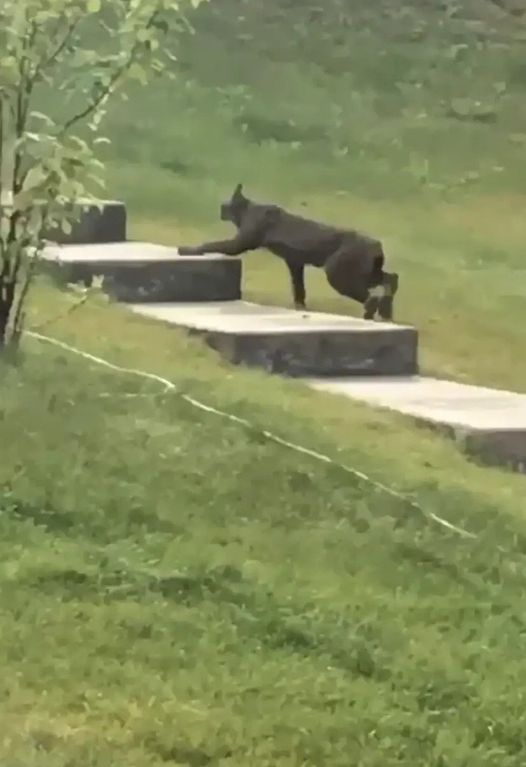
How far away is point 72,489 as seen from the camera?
385cm

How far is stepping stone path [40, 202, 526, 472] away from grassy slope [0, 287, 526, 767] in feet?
0.77

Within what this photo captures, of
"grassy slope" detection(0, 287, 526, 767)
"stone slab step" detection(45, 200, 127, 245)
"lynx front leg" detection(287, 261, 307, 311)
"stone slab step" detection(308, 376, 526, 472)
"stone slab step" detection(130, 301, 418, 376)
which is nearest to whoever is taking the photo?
"grassy slope" detection(0, 287, 526, 767)

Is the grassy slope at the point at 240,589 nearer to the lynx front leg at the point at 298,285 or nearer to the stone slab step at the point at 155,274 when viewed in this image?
the stone slab step at the point at 155,274

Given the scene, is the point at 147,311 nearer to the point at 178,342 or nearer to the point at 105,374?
the point at 178,342

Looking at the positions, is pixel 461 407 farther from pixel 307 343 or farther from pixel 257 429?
pixel 257 429

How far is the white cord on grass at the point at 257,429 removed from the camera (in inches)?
157

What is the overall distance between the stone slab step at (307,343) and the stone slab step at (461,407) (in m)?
0.08

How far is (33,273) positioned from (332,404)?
1.14m

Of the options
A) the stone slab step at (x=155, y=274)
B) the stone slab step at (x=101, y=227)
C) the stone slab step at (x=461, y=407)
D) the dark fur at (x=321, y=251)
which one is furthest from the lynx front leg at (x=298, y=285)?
the stone slab step at (x=461, y=407)

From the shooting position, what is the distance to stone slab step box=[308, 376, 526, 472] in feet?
16.1

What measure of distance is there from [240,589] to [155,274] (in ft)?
12.3

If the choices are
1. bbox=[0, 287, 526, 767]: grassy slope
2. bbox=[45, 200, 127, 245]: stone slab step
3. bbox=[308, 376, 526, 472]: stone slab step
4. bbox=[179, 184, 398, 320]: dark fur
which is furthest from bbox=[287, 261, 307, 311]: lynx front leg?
bbox=[0, 287, 526, 767]: grassy slope

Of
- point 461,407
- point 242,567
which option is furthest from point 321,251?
point 242,567

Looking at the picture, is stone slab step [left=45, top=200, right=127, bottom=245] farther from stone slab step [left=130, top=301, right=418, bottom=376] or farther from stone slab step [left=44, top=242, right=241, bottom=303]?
stone slab step [left=130, top=301, right=418, bottom=376]
